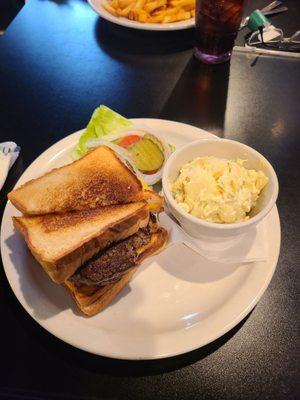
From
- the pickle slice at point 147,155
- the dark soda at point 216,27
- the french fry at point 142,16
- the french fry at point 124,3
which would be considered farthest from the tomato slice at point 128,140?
the french fry at point 124,3

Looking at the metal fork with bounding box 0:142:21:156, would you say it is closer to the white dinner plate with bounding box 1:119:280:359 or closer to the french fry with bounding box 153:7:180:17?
the white dinner plate with bounding box 1:119:280:359

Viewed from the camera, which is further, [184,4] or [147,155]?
[184,4]

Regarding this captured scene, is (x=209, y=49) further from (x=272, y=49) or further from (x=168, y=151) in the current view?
(x=168, y=151)

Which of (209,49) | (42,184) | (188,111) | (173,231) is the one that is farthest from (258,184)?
(209,49)

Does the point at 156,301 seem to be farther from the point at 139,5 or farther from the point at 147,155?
the point at 139,5

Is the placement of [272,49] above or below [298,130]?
above

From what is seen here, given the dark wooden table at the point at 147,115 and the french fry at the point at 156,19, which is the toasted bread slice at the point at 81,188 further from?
the french fry at the point at 156,19

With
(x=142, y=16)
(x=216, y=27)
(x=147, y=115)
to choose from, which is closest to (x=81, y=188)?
(x=147, y=115)
